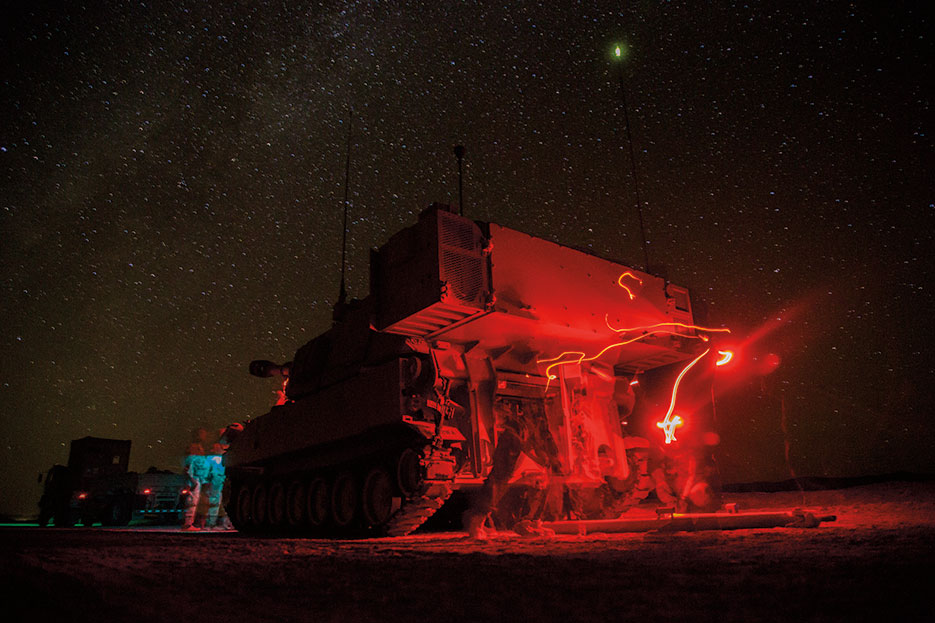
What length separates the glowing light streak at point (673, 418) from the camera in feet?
31.1

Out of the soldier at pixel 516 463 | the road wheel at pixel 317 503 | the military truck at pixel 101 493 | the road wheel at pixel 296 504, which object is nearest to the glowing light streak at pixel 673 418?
the soldier at pixel 516 463

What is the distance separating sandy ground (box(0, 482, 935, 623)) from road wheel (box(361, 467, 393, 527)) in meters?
2.81

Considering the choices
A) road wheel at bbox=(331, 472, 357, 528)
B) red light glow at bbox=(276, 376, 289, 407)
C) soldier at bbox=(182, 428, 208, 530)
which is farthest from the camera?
soldier at bbox=(182, 428, 208, 530)

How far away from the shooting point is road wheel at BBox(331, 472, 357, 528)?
8.77m

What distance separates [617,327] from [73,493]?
21693 millimetres

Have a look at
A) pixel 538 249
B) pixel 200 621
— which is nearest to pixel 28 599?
pixel 200 621

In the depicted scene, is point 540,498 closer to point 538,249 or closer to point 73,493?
point 538,249

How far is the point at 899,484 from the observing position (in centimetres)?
1109

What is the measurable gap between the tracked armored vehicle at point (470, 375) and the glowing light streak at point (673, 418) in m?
0.12

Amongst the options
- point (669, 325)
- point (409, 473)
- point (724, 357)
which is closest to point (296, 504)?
point (409, 473)

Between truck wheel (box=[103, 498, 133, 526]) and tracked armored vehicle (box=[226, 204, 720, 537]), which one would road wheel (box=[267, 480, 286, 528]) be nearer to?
tracked armored vehicle (box=[226, 204, 720, 537])

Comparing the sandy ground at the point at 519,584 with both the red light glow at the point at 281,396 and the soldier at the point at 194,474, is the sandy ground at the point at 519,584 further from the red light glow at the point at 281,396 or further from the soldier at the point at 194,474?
the soldier at the point at 194,474

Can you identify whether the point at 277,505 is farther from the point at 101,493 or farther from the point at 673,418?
the point at 101,493

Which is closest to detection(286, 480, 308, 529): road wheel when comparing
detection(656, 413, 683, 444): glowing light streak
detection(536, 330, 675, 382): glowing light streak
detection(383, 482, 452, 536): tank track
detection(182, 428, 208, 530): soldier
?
detection(383, 482, 452, 536): tank track
